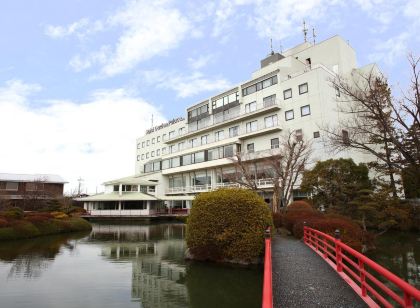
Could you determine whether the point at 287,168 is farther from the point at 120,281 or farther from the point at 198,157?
the point at 198,157

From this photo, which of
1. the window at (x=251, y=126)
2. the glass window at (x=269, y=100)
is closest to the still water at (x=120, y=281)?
the glass window at (x=269, y=100)

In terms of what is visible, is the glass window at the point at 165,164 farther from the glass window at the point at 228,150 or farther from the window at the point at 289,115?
the window at the point at 289,115

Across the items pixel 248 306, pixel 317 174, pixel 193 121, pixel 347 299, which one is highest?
pixel 193 121

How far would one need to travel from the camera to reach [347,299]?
646 centimetres

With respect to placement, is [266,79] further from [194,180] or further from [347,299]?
[347,299]

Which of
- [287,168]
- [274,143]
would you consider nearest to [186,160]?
[274,143]

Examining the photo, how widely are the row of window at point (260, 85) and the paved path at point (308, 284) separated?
3241 centimetres

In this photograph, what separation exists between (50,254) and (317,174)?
67.5 ft

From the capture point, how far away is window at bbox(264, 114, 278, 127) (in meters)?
39.8

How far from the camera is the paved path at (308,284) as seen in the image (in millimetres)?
6396

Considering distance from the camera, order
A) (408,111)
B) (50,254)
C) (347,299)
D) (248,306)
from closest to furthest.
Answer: (347,299) → (248,306) → (408,111) → (50,254)

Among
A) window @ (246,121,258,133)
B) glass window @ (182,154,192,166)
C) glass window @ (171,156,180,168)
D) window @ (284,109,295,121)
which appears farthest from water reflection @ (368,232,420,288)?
glass window @ (171,156,180,168)

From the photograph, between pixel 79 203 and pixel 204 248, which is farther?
pixel 79 203

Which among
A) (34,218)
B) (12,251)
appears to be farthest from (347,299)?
(34,218)
